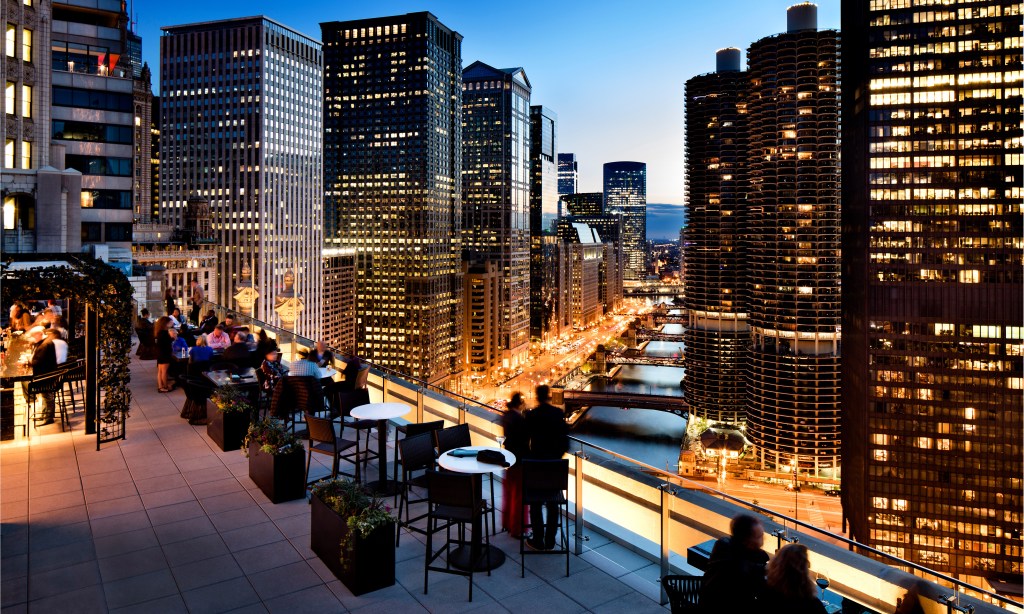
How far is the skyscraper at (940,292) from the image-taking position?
8662 cm

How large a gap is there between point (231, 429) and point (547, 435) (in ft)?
21.4

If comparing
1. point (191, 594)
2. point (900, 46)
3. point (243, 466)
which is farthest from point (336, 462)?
point (900, 46)

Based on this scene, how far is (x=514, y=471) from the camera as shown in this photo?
27.1 ft

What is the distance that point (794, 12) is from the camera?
401 ft

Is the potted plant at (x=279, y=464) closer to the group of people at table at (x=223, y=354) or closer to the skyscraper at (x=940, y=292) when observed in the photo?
the group of people at table at (x=223, y=354)

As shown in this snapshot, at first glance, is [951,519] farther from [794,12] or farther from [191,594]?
[191,594]

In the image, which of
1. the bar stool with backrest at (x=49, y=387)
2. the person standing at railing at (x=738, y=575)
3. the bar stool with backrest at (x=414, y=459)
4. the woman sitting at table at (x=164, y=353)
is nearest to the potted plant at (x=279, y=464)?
the bar stool with backrest at (x=414, y=459)

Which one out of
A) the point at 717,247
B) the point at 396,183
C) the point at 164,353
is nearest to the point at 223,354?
the point at 164,353

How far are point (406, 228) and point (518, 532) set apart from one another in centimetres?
16882

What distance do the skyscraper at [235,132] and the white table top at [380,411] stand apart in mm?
134396

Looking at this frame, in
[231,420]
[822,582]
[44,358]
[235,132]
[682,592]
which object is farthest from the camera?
[235,132]

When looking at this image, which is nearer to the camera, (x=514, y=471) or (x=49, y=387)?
(x=514, y=471)

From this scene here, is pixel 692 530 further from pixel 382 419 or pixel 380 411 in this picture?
pixel 380 411

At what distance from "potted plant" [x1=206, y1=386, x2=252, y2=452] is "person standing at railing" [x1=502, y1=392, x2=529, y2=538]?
18.1 feet
